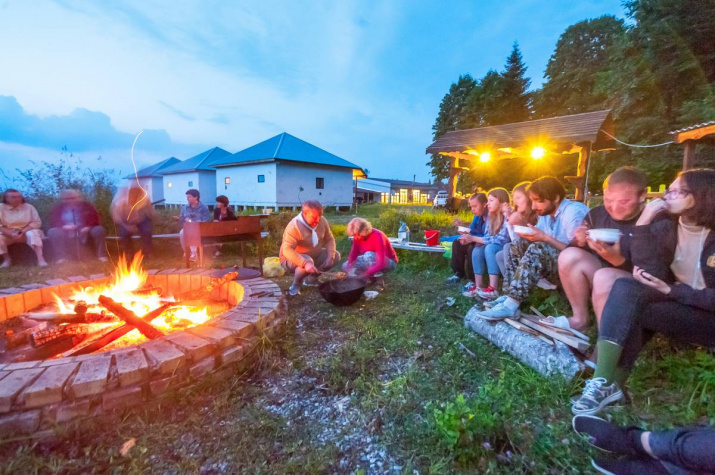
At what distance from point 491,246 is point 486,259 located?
0.16 meters

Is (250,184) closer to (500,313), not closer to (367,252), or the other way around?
(367,252)

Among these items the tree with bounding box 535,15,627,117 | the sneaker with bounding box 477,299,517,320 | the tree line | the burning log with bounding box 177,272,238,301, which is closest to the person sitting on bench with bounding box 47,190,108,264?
the burning log with bounding box 177,272,238,301

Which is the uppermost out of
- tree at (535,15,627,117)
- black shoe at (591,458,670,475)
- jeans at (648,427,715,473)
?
tree at (535,15,627,117)

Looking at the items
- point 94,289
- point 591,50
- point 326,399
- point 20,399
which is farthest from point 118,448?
point 591,50

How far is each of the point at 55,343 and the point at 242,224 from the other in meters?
2.78

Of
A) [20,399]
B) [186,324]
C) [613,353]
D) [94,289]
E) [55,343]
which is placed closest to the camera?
[20,399]

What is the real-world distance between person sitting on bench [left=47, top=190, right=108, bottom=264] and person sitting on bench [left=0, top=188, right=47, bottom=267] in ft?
0.75

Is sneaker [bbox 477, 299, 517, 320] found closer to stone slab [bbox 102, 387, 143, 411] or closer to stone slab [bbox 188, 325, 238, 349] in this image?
stone slab [bbox 188, 325, 238, 349]

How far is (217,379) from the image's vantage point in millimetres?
1959

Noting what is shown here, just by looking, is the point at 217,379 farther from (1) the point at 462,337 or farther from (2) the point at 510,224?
(2) the point at 510,224

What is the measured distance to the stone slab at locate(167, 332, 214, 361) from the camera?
181 cm

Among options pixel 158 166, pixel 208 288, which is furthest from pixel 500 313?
pixel 158 166

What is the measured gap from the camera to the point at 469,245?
164 inches

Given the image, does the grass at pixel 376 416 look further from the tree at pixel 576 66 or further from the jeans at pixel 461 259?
the tree at pixel 576 66
